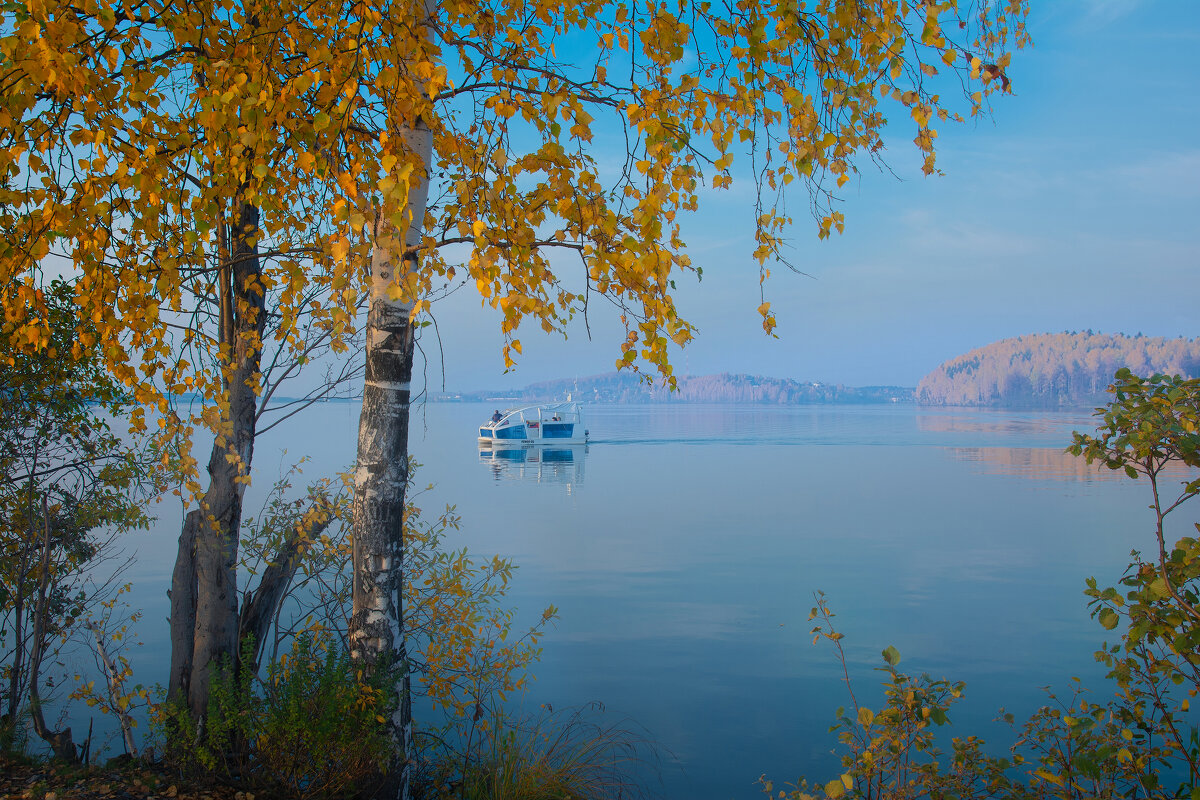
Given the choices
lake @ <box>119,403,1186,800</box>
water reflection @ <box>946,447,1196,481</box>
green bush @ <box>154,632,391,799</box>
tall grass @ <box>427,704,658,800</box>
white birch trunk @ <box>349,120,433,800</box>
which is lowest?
lake @ <box>119,403,1186,800</box>

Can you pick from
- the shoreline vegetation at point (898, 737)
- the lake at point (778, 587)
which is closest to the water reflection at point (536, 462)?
the lake at point (778, 587)

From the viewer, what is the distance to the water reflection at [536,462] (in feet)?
134

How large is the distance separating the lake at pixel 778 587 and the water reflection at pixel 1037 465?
689mm

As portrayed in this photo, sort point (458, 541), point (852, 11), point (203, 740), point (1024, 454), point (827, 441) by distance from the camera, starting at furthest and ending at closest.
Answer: point (827, 441), point (1024, 454), point (458, 541), point (203, 740), point (852, 11)

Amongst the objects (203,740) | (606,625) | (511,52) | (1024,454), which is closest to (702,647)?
(606,625)

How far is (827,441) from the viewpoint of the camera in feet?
211

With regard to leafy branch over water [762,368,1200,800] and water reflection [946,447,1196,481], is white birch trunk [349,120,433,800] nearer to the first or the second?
leafy branch over water [762,368,1200,800]

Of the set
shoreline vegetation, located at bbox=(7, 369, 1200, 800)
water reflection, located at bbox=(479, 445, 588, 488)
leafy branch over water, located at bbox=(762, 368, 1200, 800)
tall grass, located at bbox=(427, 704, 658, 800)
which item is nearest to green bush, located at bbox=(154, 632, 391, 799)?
shoreline vegetation, located at bbox=(7, 369, 1200, 800)

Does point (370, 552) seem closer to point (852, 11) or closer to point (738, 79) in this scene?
point (738, 79)

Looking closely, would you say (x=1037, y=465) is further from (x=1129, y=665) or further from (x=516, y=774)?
(x=516, y=774)

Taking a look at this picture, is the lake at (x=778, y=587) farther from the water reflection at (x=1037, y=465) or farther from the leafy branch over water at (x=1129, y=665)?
the leafy branch over water at (x=1129, y=665)

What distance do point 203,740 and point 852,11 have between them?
6200 mm

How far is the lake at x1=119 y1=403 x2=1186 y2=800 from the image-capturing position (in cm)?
1010

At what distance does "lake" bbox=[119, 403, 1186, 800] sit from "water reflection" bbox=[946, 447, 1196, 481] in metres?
0.69
